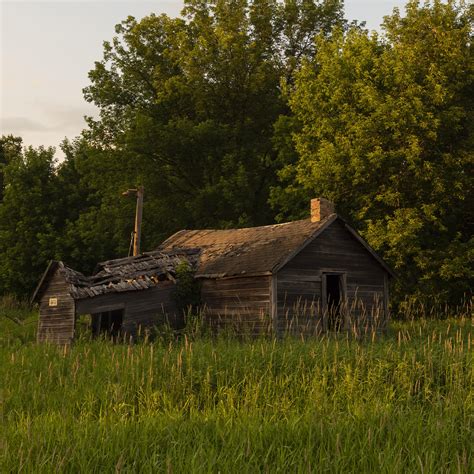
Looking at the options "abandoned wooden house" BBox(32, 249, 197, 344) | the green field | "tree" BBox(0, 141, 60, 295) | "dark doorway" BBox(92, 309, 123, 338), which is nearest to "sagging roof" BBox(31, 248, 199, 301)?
"abandoned wooden house" BBox(32, 249, 197, 344)

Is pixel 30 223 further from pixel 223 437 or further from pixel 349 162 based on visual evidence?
pixel 223 437

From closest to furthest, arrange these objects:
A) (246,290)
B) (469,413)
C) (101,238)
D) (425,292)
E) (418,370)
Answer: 1. (469,413)
2. (418,370)
3. (246,290)
4. (425,292)
5. (101,238)

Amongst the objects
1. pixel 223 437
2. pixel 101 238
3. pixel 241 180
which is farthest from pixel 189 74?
pixel 223 437

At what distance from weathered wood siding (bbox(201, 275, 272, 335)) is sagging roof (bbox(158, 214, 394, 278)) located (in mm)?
428

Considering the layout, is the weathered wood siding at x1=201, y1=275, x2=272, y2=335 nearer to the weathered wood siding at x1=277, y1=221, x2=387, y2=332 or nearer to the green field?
the weathered wood siding at x1=277, y1=221, x2=387, y2=332

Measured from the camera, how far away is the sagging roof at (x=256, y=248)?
65.4ft

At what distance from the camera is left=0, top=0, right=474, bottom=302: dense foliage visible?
2688 centimetres

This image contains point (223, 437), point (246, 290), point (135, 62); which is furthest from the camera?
point (135, 62)

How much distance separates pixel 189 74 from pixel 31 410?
31.1 m

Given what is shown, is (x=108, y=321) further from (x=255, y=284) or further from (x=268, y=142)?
(x=268, y=142)

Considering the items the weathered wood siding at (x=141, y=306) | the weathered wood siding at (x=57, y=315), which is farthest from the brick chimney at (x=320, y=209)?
the weathered wood siding at (x=57, y=315)

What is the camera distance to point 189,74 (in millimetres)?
36031

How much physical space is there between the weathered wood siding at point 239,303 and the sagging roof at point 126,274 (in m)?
1.68

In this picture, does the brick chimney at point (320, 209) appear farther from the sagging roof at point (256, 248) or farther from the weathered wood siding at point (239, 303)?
the weathered wood siding at point (239, 303)
